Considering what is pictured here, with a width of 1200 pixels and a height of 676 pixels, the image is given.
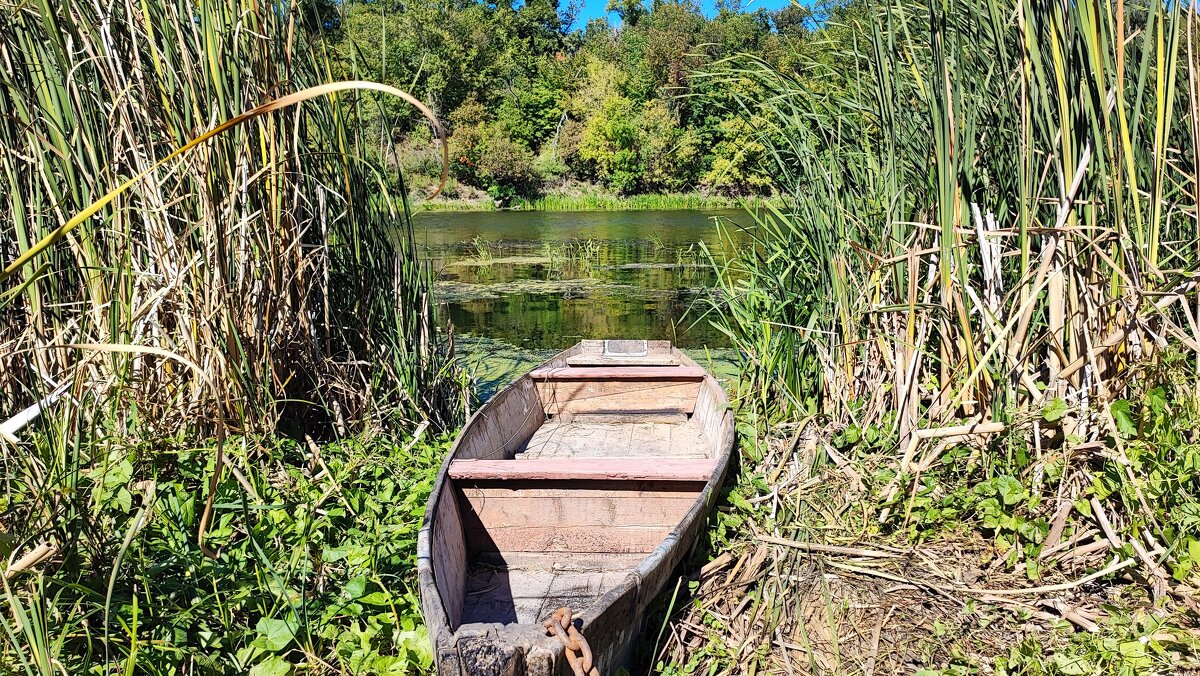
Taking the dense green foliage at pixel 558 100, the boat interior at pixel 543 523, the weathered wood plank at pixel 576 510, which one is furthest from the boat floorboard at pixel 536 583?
the dense green foliage at pixel 558 100

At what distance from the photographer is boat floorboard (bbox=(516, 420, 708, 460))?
388 cm

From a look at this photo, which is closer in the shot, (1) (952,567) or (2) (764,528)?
(1) (952,567)

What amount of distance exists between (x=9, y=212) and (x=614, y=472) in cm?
211

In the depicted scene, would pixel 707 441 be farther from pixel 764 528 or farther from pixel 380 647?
pixel 380 647

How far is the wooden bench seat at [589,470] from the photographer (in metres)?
2.75

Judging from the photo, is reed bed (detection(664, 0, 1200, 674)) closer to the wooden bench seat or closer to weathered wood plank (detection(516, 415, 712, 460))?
the wooden bench seat

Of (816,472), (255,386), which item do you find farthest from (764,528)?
(255,386)

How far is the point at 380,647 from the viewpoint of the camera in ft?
7.39

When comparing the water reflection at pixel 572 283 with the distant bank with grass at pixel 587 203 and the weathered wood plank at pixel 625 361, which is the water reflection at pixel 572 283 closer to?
the weathered wood plank at pixel 625 361

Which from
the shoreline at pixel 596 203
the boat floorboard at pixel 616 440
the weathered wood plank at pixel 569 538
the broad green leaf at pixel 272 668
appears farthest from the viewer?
the shoreline at pixel 596 203

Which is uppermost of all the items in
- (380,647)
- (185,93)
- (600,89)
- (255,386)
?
(600,89)

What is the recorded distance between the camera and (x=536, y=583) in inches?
109

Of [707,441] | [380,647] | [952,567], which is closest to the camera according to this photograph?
[380,647]

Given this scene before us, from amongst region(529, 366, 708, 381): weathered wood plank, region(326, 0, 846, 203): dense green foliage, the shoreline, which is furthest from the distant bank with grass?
region(529, 366, 708, 381): weathered wood plank
